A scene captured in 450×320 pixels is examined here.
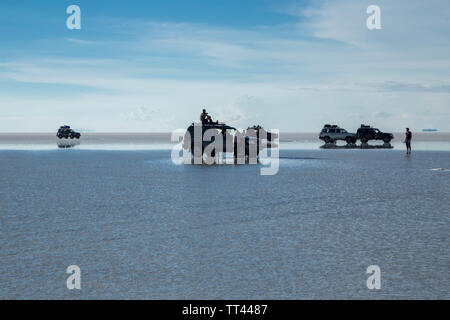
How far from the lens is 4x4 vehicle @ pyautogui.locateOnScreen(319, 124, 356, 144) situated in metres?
63.7

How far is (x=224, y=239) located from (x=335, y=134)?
185ft

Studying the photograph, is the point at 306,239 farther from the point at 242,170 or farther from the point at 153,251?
the point at 242,170

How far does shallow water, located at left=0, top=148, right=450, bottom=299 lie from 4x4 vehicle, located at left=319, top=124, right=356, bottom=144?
44979 millimetres

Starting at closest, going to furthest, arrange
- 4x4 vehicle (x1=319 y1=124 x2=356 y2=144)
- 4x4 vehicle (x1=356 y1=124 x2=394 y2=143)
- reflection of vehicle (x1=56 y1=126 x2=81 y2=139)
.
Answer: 4x4 vehicle (x1=319 y1=124 x2=356 y2=144) < 4x4 vehicle (x1=356 y1=124 x2=394 y2=143) < reflection of vehicle (x1=56 y1=126 x2=81 y2=139)

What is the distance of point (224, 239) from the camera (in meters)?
9.91

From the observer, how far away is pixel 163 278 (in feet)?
24.1
